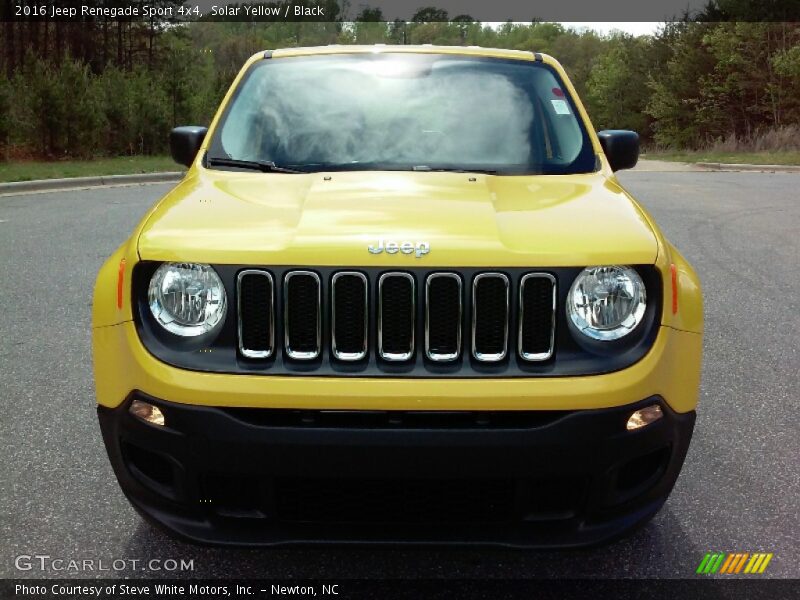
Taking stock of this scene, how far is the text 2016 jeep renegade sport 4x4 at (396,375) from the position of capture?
2.71 m

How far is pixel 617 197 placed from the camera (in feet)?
11.5

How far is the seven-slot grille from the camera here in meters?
2.77

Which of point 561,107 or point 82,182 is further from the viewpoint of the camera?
point 82,182

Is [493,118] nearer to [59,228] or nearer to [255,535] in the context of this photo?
[255,535]

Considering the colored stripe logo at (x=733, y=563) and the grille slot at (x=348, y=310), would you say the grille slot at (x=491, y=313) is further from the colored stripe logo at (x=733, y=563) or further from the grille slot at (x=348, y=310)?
the colored stripe logo at (x=733, y=563)

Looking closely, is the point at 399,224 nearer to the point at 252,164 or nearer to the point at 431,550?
the point at 431,550

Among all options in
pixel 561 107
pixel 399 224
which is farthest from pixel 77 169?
pixel 399 224

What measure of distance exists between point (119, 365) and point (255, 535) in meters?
0.62

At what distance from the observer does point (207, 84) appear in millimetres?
40406

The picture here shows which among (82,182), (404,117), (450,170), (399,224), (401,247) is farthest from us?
(82,182)

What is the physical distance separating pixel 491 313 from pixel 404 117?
162cm

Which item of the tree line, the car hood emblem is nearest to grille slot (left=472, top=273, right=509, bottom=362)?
the car hood emblem

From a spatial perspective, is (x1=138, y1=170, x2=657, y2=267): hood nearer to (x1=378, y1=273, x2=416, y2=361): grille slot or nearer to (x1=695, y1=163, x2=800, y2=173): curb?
(x1=378, y1=273, x2=416, y2=361): grille slot

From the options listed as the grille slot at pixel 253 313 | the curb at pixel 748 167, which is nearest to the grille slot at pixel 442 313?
the grille slot at pixel 253 313
